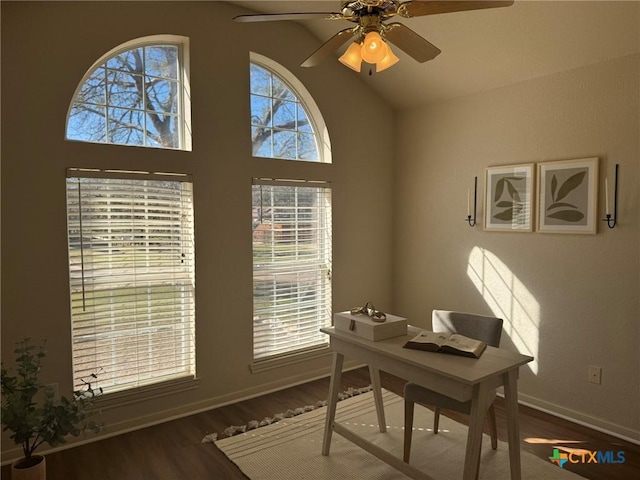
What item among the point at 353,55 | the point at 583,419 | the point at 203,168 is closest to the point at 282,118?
the point at 203,168

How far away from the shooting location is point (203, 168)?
330cm

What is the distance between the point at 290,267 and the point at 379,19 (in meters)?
2.35

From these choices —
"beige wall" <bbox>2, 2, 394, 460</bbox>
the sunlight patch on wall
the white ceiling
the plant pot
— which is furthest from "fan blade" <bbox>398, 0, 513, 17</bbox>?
the plant pot

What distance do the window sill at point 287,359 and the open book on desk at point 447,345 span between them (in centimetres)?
171

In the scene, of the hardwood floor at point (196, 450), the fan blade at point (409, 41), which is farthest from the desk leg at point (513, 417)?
the fan blade at point (409, 41)

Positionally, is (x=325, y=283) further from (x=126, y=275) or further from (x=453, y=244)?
(x=126, y=275)

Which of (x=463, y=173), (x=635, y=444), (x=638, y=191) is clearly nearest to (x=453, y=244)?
(x=463, y=173)

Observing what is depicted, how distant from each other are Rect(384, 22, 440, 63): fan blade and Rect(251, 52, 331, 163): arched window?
5.90 feet

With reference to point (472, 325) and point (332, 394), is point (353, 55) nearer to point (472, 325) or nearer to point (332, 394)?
point (472, 325)

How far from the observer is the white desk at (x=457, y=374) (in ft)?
6.42

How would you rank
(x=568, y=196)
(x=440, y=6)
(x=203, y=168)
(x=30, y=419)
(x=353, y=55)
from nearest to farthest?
1. (x=440, y=6)
2. (x=353, y=55)
3. (x=30, y=419)
4. (x=568, y=196)
5. (x=203, y=168)

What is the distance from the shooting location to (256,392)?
368 centimetres

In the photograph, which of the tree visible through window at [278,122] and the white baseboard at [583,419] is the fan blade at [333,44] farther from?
the white baseboard at [583,419]

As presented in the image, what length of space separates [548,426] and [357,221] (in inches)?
86.7
